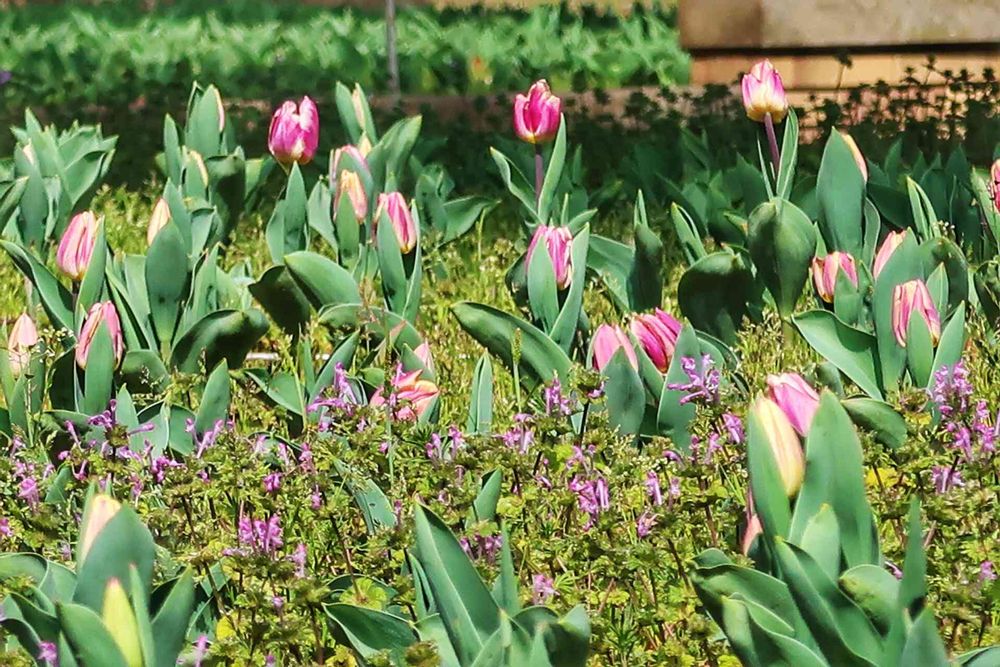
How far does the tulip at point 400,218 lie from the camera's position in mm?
3352

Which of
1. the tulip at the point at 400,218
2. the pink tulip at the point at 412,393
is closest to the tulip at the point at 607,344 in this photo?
the pink tulip at the point at 412,393

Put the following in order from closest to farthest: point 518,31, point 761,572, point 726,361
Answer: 1. point 761,572
2. point 726,361
3. point 518,31

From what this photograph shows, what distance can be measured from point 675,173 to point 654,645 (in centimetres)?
306

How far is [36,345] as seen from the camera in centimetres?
291

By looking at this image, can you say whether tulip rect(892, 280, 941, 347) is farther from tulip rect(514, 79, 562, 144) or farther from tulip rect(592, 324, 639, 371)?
tulip rect(514, 79, 562, 144)

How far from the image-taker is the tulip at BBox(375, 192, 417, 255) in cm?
335

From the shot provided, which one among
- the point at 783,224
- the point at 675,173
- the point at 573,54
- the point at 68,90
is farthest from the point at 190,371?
the point at 573,54

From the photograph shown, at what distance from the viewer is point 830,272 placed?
3148mm

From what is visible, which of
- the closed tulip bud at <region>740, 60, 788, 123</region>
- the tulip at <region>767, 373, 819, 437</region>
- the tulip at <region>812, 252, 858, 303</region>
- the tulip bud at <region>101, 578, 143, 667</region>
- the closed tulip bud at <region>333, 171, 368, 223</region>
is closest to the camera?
the tulip bud at <region>101, 578, 143, 667</region>

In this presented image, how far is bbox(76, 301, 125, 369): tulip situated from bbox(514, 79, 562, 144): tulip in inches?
37.3

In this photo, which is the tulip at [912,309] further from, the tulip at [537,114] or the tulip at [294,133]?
the tulip at [294,133]

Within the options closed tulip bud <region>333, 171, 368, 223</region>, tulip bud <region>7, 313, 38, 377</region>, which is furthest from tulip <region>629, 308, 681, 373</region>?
tulip bud <region>7, 313, 38, 377</region>

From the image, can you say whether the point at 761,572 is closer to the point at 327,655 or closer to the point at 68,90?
the point at 327,655

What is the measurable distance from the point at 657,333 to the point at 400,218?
715 mm
